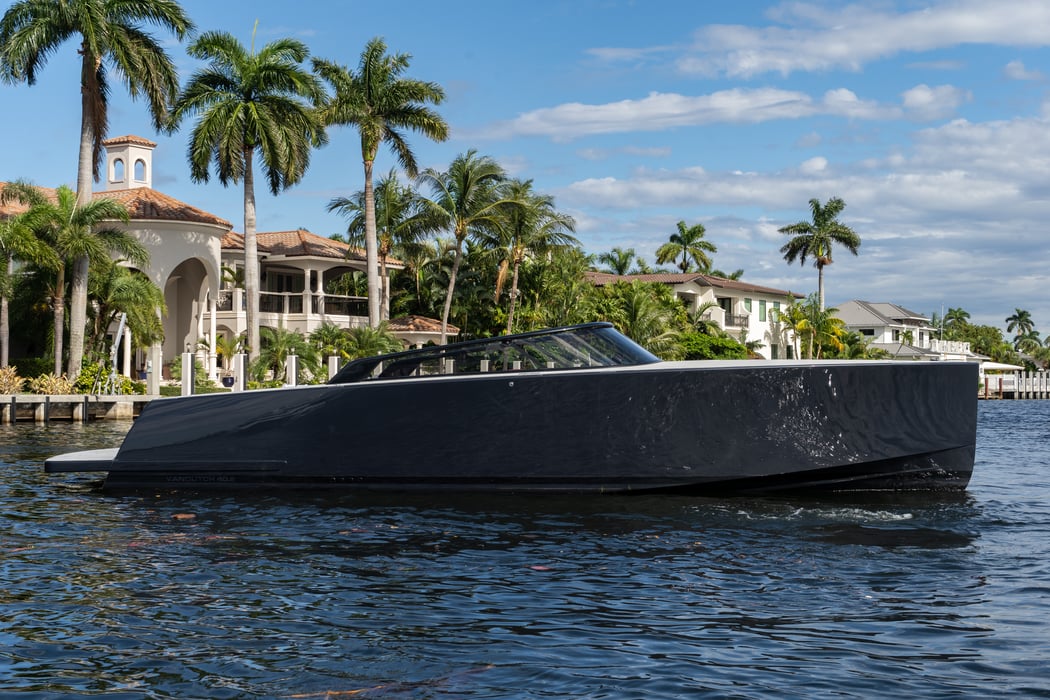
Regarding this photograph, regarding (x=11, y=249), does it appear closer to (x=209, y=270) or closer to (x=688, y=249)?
(x=209, y=270)

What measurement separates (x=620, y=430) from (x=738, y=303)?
199ft

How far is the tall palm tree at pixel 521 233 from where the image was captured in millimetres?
47906

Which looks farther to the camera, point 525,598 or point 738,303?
point 738,303

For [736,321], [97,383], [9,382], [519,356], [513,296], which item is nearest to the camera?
Answer: [519,356]

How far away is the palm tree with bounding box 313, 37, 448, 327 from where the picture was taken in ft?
132

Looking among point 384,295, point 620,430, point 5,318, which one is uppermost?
point 384,295

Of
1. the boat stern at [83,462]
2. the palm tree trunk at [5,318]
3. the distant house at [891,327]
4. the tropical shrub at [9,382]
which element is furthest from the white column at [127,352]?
the distant house at [891,327]

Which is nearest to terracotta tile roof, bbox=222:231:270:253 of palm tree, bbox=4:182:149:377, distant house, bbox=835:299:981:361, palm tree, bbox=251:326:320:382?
palm tree, bbox=251:326:320:382

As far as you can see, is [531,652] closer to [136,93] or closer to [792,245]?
[136,93]

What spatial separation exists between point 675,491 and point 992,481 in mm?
5489

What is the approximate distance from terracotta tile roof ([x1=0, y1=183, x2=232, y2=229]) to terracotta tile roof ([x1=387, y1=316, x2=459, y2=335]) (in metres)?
9.36

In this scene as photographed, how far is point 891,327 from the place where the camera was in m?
89.7

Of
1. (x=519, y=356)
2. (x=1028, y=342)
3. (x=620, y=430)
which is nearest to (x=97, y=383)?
(x=519, y=356)

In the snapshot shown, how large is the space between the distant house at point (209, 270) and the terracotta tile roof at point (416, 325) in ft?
0.30
